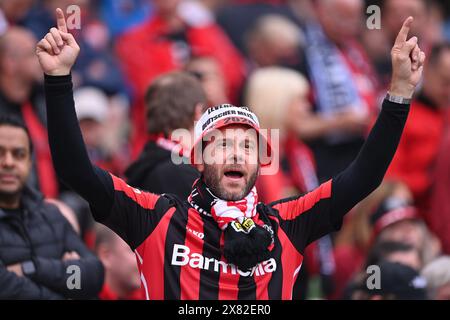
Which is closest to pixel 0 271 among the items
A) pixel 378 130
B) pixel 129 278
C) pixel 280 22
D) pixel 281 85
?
pixel 129 278

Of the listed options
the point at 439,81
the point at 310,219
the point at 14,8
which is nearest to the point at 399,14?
the point at 439,81

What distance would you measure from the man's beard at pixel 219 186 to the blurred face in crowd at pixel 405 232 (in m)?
3.16

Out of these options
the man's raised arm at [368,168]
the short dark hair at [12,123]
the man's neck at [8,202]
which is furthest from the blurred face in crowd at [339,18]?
the man's raised arm at [368,168]

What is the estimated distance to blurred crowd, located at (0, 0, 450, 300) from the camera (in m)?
8.18

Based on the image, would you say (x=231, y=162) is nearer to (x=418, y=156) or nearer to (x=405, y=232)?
(x=405, y=232)

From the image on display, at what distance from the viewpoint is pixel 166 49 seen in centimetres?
959

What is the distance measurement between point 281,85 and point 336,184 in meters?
3.88

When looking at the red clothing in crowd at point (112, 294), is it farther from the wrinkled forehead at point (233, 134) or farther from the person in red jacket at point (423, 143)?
the person in red jacket at point (423, 143)

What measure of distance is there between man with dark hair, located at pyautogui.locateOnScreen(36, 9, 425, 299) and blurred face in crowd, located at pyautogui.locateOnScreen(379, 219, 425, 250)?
299cm

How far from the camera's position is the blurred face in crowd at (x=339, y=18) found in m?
9.80

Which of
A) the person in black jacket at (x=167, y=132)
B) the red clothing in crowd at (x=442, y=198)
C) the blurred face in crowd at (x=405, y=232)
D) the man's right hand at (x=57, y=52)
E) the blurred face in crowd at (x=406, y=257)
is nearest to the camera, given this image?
the man's right hand at (x=57, y=52)

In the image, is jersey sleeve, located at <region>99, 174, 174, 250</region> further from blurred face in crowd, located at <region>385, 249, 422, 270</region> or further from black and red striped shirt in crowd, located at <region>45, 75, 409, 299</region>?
blurred face in crowd, located at <region>385, 249, 422, 270</region>

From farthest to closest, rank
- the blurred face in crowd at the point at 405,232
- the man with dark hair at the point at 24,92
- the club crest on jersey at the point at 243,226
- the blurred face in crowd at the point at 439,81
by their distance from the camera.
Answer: the blurred face in crowd at the point at 439,81, the man with dark hair at the point at 24,92, the blurred face in crowd at the point at 405,232, the club crest on jersey at the point at 243,226

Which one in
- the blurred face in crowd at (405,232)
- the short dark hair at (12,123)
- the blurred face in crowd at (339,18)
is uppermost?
the blurred face in crowd at (339,18)
